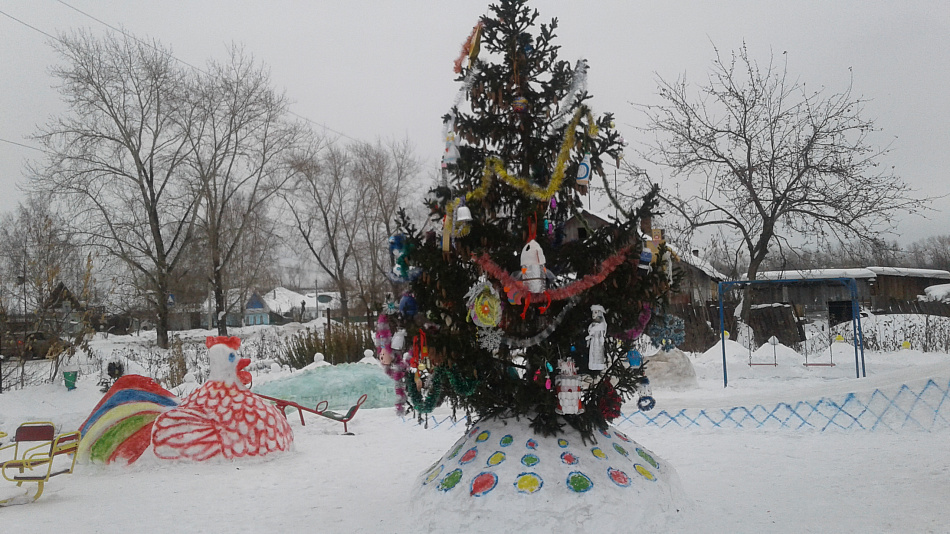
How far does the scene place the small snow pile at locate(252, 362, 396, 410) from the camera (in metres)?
11.8

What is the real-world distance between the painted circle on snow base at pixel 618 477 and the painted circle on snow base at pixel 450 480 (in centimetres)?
108

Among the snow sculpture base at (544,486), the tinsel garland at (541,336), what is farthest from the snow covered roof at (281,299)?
the tinsel garland at (541,336)

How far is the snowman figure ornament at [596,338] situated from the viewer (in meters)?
4.73

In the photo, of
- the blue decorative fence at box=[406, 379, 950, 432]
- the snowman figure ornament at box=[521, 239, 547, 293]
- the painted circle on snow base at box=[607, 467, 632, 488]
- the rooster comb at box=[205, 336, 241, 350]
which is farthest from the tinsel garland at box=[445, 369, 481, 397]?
the blue decorative fence at box=[406, 379, 950, 432]

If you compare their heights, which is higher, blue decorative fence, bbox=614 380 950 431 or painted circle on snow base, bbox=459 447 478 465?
painted circle on snow base, bbox=459 447 478 465

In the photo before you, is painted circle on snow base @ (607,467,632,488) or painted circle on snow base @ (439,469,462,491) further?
painted circle on snow base @ (439,469,462,491)

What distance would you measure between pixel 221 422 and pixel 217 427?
0.23ft

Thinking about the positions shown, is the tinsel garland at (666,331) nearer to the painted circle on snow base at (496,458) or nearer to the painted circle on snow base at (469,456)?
the painted circle on snow base at (496,458)

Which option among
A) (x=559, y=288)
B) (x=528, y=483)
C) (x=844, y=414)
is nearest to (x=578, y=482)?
(x=528, y=483)

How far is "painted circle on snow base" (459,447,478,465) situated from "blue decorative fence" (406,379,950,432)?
491cm

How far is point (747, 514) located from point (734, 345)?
1091 cm

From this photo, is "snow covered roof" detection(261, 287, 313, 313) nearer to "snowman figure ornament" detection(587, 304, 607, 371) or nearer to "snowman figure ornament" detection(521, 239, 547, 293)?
"snowman figure ornament" detection(521, 239, 547, 293)

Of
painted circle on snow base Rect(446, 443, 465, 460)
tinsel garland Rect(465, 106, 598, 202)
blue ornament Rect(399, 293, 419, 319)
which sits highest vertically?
tinsel garland Rect(465, 106, 598, 202)

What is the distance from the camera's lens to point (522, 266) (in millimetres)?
4844
